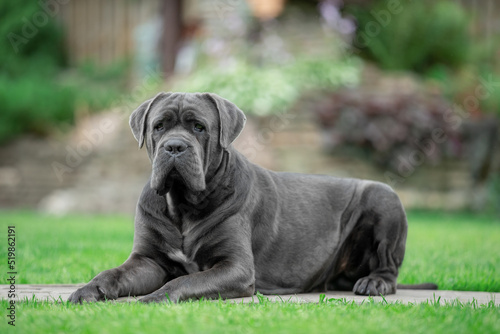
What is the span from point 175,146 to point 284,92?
840cm

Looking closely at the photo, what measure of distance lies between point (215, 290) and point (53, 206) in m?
9.61

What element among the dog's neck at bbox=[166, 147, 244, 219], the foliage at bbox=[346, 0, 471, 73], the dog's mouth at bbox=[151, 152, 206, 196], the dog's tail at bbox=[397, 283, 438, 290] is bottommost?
the dog's tail at bbox=[397, 283, 438, 290]

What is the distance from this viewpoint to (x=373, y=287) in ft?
14.6

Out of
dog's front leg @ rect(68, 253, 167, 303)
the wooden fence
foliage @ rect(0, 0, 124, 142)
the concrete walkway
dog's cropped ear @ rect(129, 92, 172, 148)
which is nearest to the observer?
dog's front leg @ rect(68, 253, 167, 303)

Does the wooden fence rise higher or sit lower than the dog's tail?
higher

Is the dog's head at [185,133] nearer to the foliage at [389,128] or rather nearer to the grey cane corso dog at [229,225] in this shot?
the grey cane corso dog at [229,225]

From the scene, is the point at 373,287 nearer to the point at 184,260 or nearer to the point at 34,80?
the point at 184,260

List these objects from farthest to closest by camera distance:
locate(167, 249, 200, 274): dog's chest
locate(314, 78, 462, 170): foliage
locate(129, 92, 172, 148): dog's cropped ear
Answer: locate(314, 78, 462, 170): foliage < locate(129, 92, 172, 148): dog's cropped ear < locate(167, 249, 200, 274): dog's chest

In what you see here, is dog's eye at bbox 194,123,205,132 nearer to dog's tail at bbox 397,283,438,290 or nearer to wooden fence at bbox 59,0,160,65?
dog's tail at bbox 397,283,438,290

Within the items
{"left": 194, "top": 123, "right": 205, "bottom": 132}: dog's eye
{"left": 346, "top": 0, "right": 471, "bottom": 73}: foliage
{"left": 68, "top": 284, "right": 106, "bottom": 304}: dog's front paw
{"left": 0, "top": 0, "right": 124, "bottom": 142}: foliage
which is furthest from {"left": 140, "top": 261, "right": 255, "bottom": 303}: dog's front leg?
{"left": 0, "top": 0, "right": 124, "bottom": 142}: foliage

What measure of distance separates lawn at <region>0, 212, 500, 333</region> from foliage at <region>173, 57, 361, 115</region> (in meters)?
3.55

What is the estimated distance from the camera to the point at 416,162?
12.1m

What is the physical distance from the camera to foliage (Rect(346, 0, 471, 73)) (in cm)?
1430

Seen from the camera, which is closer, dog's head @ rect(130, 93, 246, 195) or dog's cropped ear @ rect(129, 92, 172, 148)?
dog's head @ rect(130, 93, 246, 195)
